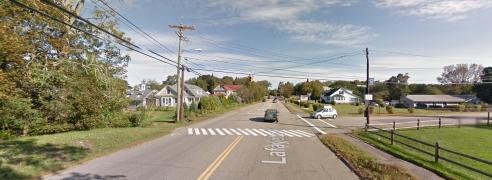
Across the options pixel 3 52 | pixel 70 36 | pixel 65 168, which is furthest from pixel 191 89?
pixel 65 168

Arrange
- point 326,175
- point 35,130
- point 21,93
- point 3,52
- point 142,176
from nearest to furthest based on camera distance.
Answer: point 142,176 < point 326,175 < point 3,52 < point 21,93 < point 35,130

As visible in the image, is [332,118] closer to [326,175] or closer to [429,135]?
[429,135]

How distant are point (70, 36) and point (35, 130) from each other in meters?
6.40

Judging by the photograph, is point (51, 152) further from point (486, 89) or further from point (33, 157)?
point (486, 89)

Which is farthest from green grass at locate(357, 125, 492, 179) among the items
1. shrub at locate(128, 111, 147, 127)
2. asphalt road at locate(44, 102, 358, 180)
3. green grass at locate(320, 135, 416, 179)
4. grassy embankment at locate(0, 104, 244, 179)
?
shrub at locate(128, 111, 147, 127)

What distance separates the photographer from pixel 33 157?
33.3 ft

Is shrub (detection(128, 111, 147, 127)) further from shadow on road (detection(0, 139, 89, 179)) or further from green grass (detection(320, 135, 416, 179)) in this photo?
green grass (detection(320, 135, 416, 179))

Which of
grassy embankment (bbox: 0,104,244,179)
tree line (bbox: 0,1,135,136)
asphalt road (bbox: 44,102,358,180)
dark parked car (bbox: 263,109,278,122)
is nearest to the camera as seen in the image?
grassy embankment (bbox: 0,104,244,179)

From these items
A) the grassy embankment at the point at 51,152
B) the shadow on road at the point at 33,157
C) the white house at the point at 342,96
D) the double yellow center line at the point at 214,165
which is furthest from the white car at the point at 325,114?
the white house at the point at 342,96

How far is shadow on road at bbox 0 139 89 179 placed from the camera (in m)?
8.55

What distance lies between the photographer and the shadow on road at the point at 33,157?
8547 mm

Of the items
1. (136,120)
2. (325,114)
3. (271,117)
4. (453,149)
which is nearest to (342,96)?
(325,114)

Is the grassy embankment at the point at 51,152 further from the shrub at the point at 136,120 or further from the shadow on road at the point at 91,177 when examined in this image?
the shrub at the point at 136,120

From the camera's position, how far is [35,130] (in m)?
18.8
